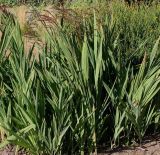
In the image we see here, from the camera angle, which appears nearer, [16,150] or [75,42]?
[16,150]

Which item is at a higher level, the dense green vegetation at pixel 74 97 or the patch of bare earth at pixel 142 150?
the dense green vegetation at pixel 74 97

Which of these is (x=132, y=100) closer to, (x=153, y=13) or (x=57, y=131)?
(x=57, y=131)

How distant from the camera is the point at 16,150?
3.47 m

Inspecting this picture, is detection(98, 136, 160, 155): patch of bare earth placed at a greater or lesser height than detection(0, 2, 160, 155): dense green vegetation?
lesser

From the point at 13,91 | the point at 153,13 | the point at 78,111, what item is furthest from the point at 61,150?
the point at 153,13

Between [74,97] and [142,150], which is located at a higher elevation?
[74,97]

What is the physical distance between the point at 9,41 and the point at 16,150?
1014 mm

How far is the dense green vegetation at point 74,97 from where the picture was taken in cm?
329

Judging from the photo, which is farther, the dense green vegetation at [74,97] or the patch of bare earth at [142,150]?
the patch of bare earth at [142,150]

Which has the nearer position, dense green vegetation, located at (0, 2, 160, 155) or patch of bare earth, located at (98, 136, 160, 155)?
dense green vegetation, located at (0, 2, 160, 155)

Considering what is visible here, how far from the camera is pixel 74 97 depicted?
11.5 feet

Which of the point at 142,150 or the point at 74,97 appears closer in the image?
the point at 74,97

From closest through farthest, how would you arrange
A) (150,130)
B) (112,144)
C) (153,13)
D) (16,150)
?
1. (16,150)
2. (112,144)
3. (150,130)
4. (153,13)

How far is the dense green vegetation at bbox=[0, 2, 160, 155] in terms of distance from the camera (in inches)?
130
